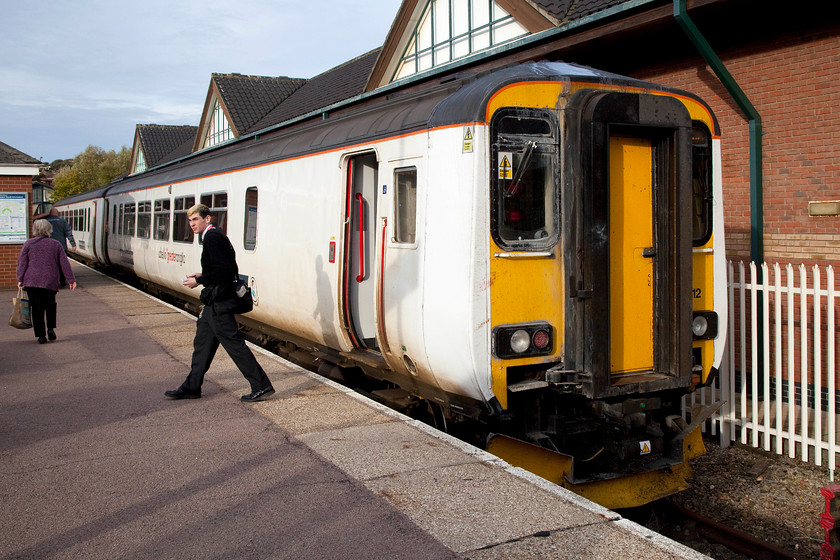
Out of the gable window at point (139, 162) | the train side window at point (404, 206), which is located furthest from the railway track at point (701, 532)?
the gable window at point (139, 162)

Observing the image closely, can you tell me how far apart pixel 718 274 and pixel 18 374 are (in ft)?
23.4

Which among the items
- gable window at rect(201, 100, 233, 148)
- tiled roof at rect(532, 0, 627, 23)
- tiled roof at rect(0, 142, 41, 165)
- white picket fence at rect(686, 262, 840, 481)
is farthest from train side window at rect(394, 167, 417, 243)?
gable window at rect(201, 100, 233, 148)

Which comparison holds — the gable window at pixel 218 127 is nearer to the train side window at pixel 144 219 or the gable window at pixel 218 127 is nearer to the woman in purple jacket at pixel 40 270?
the train side window at pixel 144 219

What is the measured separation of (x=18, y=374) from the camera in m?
8.00

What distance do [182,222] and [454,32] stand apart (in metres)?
7.73

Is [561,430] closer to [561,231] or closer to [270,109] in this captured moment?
[561,231]

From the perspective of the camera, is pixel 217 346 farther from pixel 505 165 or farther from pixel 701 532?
pixel 701 532

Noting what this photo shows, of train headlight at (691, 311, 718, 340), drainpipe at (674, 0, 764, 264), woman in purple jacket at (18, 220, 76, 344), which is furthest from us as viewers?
woman in purple jacket at (18, 220, 76, 344)

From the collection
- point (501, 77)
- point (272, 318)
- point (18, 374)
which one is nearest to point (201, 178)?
point (272, 318)

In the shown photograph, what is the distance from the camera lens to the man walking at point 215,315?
6.32 metres

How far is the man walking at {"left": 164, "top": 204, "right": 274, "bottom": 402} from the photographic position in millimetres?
6320

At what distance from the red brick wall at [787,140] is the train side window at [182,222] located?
26.8ft

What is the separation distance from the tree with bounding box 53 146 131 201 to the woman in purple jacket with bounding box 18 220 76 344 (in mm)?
56569

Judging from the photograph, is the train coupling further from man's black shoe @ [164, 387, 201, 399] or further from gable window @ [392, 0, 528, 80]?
gable window @ [392, 0, 528, 80]
